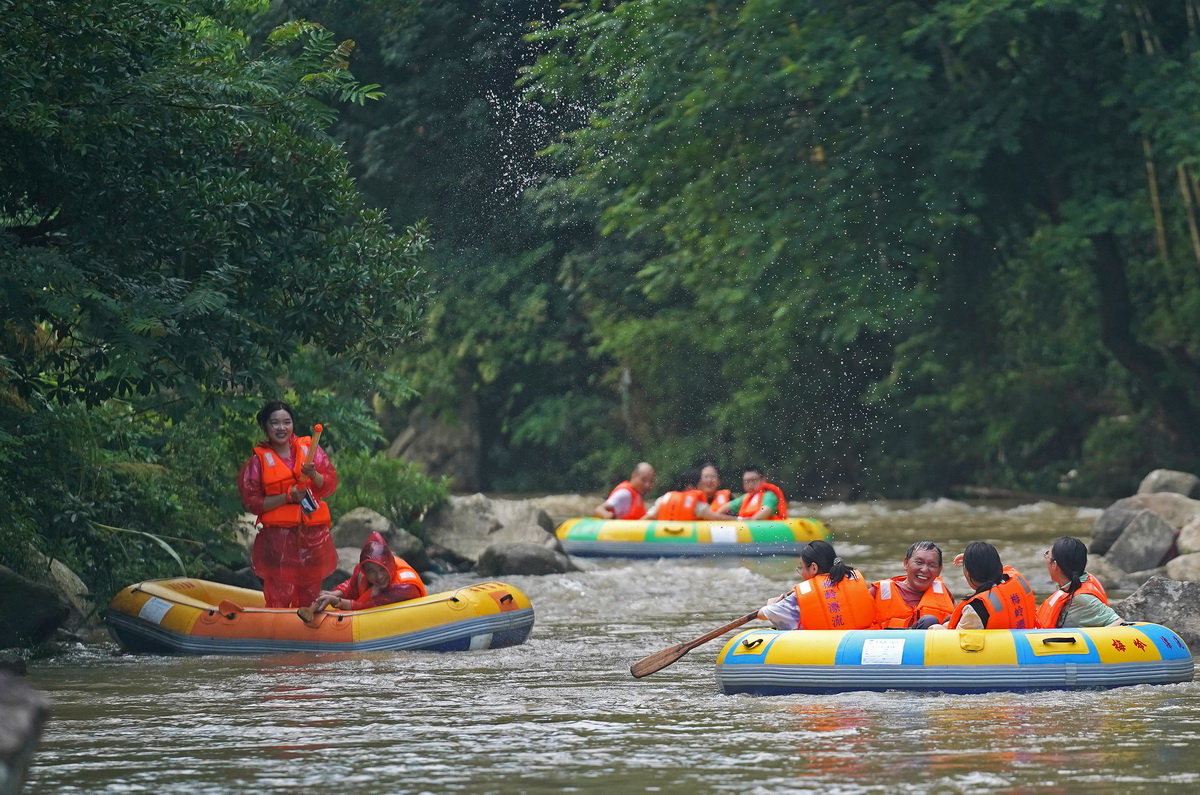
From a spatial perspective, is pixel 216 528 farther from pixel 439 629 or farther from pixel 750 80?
pixel 750 80

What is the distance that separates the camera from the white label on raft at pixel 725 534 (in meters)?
17.0

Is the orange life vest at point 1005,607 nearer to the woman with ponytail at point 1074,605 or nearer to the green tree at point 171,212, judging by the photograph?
the woman with ponytail at point 1074,605

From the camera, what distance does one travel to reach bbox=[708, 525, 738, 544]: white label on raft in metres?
17.0

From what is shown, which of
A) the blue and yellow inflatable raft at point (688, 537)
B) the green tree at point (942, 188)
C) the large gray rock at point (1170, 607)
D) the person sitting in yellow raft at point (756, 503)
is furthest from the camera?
the green tree at point (942, 188)

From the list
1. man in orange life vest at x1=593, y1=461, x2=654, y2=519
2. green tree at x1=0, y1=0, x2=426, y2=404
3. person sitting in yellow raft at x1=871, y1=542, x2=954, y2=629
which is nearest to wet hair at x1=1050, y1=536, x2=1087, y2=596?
person sitting in yellow raft at x1=871, y1=542, x2=954, y2=629

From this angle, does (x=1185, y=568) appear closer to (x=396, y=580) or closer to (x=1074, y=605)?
(x=1074, y=605)

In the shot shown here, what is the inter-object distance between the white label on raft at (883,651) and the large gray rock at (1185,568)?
5376 millimetres

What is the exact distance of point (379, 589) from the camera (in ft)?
34.5

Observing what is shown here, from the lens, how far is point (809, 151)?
20766 millimetres

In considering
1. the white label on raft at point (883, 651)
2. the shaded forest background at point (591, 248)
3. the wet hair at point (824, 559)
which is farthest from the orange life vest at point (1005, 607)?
the shaded forest background at point (591, 248)

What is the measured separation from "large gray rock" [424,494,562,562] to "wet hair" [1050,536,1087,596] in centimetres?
834

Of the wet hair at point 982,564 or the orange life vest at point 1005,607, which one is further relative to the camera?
the orange life vest at point 1005,607

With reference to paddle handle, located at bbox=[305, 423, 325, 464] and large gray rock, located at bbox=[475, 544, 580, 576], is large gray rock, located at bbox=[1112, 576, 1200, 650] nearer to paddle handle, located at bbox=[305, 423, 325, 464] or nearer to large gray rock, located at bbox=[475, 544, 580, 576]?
paddle handle, located at bbox=[305, 423, 325, 464]

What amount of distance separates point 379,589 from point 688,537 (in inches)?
277
